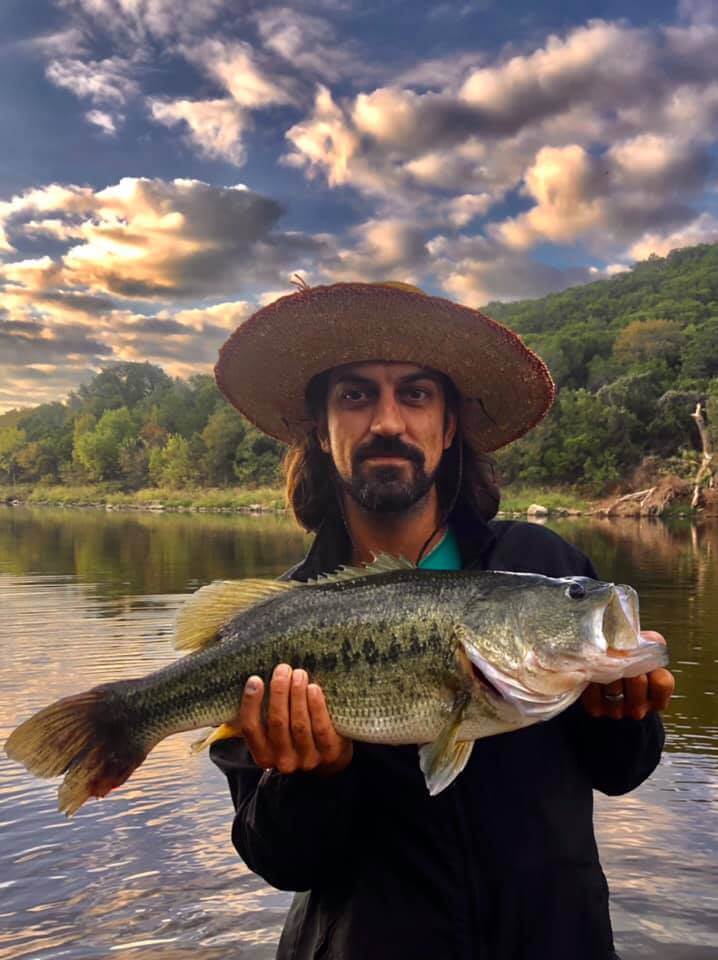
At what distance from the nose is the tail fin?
153 cm

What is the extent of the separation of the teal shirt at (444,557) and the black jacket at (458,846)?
0.81 metres

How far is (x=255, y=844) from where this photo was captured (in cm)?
291

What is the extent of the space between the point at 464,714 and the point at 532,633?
1.17 ft

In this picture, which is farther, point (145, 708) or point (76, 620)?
point (76, 620)

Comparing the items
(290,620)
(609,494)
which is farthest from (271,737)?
(609,494)

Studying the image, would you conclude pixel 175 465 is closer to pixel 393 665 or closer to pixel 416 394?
pixel 416 394

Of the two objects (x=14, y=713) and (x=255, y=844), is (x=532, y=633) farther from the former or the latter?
(x=14, y=713)

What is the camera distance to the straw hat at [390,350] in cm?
374

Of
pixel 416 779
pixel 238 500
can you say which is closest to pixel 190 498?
pixel 238 500

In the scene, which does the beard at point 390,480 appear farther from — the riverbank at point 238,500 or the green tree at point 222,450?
the green tree at point 222,450

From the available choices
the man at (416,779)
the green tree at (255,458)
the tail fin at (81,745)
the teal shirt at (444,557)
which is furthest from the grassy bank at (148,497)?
the tail fin at (81,745)

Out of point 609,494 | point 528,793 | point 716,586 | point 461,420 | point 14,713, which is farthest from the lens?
point 609,494

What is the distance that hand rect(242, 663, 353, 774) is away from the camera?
8.98ft

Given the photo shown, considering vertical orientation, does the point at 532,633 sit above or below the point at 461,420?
below
